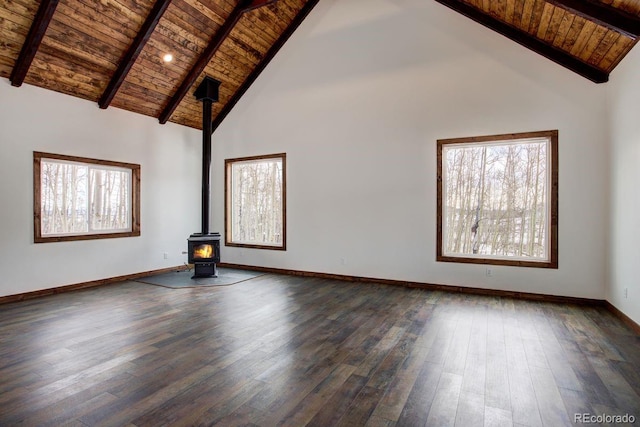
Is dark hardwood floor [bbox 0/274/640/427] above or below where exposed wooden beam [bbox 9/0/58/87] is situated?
below

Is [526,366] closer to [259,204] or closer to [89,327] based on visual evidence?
[89,327]

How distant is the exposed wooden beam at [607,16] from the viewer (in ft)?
10.7

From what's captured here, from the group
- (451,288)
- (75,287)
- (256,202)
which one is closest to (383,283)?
(451,288)

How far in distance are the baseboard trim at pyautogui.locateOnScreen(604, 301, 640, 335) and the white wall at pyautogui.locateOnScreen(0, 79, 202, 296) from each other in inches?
278

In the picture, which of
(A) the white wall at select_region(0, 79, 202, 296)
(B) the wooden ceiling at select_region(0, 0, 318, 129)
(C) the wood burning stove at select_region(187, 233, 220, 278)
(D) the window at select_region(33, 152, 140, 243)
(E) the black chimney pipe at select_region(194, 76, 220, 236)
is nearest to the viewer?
(B) the wooden ceiling at select_region(0, 0, 318, 129)

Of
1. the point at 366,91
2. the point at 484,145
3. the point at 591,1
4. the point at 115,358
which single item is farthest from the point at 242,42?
the point at 115,358

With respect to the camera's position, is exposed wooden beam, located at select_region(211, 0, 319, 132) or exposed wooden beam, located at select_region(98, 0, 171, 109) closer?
exposed wooden beam, located at select_region(98, 0, 171, 109)

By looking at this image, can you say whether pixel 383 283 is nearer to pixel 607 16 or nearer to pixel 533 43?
pixel 533 43

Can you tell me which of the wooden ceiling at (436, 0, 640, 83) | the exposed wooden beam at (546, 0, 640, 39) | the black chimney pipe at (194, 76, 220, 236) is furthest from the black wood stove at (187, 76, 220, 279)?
the exposed wooden beam at (546, 0, 640, 39)

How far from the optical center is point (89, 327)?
3662 mm

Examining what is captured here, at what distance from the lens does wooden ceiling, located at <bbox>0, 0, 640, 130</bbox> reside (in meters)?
4.02

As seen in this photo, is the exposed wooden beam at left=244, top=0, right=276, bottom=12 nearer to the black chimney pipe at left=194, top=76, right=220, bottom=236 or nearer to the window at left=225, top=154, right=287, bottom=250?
the black chimney pipe at left=194, top=76, right=220, bottom=236

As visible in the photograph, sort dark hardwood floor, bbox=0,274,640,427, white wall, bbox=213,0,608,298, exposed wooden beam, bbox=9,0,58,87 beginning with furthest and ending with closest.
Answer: white wall, bbox=213,0,608,298
exposed wooden beam, bbox=9,0,58,87
dark hardwood floor, bbox=0,274,640,427

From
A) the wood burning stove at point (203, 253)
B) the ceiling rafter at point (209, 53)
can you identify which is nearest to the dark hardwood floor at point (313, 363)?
the wood burning stove at point (203, 253)
